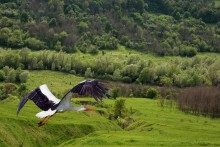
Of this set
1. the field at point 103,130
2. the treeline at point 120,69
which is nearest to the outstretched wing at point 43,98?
the field at point 103,130

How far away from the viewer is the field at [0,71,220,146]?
63.3 metres

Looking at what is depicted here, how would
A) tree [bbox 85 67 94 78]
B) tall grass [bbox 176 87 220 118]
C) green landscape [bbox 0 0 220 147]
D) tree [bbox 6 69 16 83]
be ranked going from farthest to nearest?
1. tree [bbox 85 67 94 78]
2. tree [bbox 6 69 16 83]
3. tall grass [bbox 176 87 220 118]
4. green landscape [bbox 0 0 220 147]

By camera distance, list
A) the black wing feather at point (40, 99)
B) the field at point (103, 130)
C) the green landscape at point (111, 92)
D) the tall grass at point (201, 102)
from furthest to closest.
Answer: the tall grass at point (201, 102)
the green landscape at point (111, 92)
the field at point (103, 130)
the black wing feather at point (40, 99)

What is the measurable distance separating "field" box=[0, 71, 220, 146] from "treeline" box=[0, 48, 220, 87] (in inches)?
2004

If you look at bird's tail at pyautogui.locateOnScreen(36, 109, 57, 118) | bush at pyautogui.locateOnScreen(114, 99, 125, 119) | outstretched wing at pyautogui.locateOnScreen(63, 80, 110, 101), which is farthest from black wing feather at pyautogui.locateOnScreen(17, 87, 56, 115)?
bush at pyautogui.locateOnScreen(114, 99, 125, 119)

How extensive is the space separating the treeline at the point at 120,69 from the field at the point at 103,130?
50902 mm

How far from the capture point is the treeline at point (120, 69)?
488 feet

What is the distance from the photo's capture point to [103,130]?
7581 centimetres

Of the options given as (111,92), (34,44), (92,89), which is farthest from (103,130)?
(34,44)

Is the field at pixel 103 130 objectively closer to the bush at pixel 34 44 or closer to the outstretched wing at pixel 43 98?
the outstretched wing at pixel 43 98

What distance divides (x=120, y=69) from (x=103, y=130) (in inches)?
3273

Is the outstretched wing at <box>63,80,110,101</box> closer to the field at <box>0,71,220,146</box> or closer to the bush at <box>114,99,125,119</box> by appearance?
the field at <box>0,71,220,146</box>

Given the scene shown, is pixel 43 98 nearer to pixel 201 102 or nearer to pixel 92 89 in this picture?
pixel 92 89

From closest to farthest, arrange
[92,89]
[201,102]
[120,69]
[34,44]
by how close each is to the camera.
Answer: [92,89] < [201,102] < [120,69] < [34,44]
